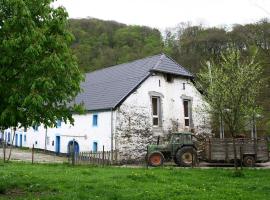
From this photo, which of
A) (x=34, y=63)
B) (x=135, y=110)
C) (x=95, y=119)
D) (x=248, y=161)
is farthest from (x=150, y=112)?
(x=34, y=63)

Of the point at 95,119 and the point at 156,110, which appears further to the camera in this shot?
the point at 156,110

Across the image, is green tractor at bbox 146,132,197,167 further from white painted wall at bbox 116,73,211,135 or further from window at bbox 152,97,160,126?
window at bbox 152,97,160,126

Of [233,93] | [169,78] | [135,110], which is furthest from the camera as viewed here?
[169,78]

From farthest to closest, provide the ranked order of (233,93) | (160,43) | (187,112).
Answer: (160,43) < (187,112) < (233,93)

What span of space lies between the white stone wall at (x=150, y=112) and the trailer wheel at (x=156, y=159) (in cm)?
367

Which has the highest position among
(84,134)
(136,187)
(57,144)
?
(84,134)

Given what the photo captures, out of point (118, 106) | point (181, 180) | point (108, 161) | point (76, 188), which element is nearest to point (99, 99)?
point (118, 106)

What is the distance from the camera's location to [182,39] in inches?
2542

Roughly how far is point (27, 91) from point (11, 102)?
1.80ft

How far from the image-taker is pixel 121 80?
31438 mm

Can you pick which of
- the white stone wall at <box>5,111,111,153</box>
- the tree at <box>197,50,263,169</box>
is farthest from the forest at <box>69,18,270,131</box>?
the tree at <box>197,50,263,169</box>

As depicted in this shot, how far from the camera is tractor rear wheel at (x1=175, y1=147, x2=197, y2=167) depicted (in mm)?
24641

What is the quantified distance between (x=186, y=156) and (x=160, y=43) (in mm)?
34366

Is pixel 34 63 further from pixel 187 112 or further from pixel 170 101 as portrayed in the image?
pixel 187 112
